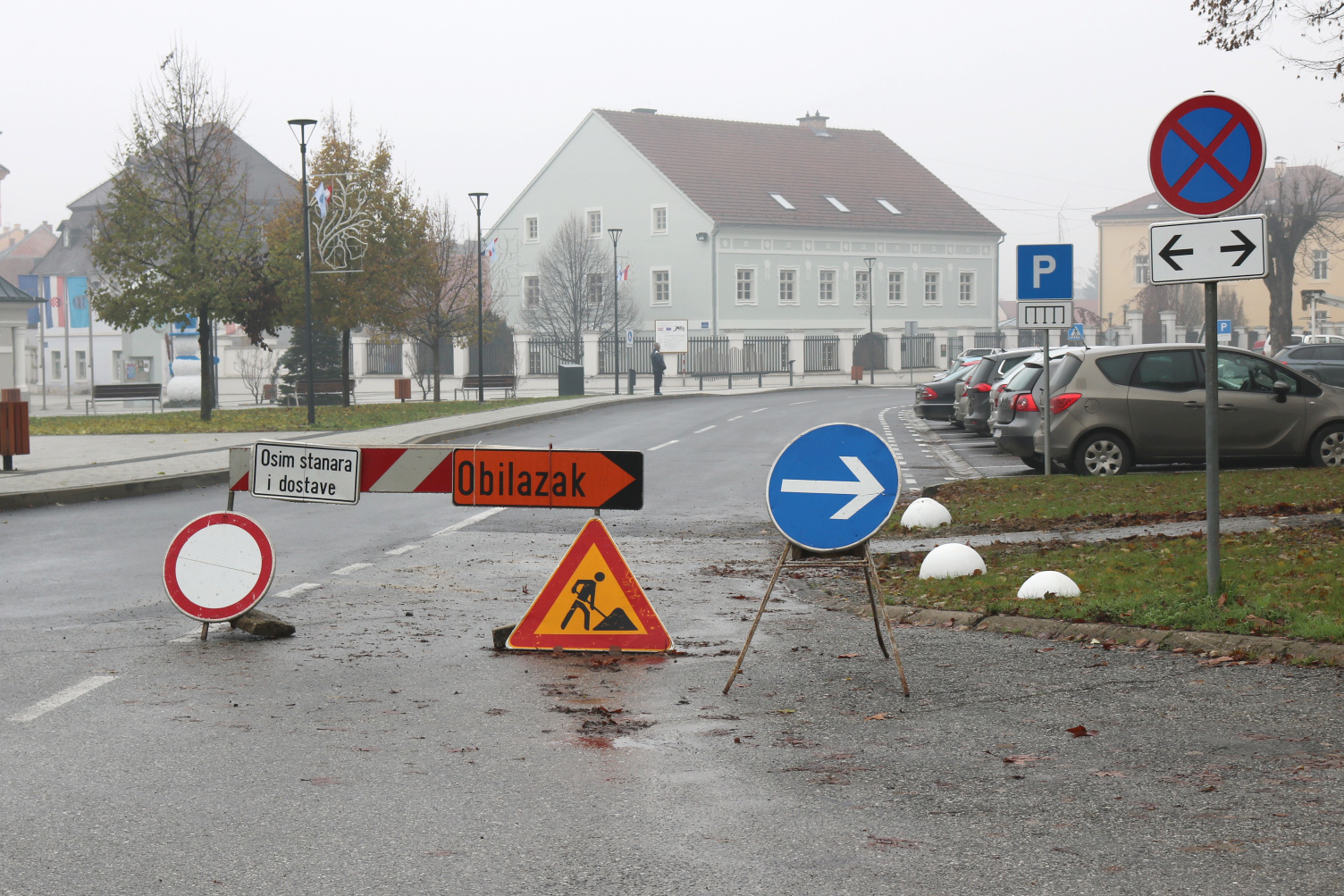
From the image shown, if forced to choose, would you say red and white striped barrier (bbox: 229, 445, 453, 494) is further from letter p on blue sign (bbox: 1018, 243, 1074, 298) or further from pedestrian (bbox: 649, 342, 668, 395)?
pedestrian (bbox: 649, 342, 668, 395)

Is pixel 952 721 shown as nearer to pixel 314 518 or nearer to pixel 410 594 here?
pixel 410 594

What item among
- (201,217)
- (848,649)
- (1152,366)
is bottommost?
(848,649)

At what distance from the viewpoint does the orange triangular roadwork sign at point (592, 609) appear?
7.85m

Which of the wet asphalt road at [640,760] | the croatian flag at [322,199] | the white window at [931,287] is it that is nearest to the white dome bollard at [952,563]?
the wet asphalt road at [640,760]

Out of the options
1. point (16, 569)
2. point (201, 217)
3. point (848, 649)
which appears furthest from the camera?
point (201, 217)

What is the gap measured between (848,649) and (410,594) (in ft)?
11.1

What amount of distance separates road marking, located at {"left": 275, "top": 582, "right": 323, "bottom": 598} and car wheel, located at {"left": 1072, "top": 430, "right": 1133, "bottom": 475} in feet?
32.5

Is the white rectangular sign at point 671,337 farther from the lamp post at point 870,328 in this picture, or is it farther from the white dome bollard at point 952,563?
the white dome bollard at point 952,563

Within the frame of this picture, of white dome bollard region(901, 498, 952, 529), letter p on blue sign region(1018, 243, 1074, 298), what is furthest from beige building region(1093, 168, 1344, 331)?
white dome bollard region(901, 498, 952, 529)

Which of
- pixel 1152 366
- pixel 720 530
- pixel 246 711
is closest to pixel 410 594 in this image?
pixel 246 711

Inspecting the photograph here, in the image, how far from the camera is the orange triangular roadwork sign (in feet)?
25.8

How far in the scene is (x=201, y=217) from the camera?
32469 mm

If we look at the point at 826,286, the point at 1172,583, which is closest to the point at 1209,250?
the point at 1172,583

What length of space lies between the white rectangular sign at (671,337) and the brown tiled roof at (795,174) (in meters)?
12.9
